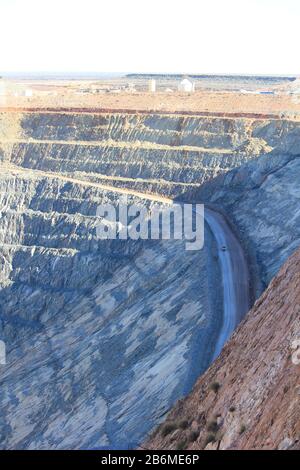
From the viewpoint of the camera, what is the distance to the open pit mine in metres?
18.6

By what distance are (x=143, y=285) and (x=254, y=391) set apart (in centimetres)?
2225

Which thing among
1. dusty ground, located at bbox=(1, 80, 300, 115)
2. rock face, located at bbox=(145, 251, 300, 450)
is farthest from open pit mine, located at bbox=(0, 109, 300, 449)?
dusty ground, located at bbox=(1, 80, 300, 115)

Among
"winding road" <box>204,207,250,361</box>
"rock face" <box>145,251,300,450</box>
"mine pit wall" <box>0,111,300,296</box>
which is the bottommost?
"winding road" <box>204,207,250,361</box>

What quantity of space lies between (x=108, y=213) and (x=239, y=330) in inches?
1067

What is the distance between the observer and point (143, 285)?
127ft

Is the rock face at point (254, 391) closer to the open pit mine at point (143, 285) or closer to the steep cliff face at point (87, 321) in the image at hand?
the open pit mine at point (143, 285)

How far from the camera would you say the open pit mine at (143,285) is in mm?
18641

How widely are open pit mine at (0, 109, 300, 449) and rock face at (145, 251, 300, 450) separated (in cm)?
6

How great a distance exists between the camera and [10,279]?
46656 mm

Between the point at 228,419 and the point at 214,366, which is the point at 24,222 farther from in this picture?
the point at 228,419

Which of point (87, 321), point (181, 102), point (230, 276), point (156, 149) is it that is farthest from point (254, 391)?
point (181, 102)

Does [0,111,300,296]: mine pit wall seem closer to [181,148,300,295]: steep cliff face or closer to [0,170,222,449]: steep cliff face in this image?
[181,148,300,295]: steep cliff face

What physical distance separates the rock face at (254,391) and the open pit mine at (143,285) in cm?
6
